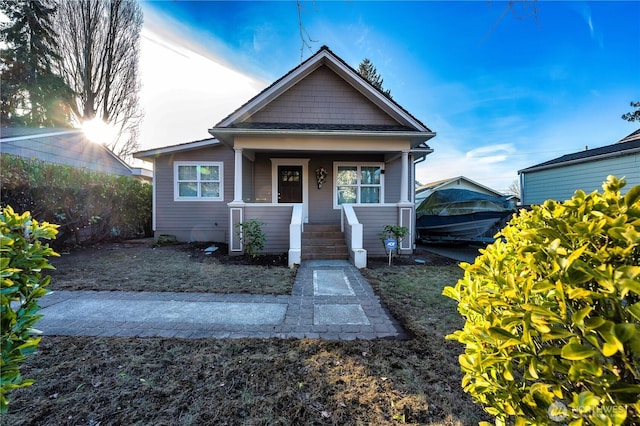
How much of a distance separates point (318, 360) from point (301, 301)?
1.69m

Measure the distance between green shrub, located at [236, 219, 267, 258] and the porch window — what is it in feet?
10.7

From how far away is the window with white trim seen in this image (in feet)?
32.7

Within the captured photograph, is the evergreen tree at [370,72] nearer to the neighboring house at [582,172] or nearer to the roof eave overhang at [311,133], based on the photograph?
the neighboring house at [582,172]

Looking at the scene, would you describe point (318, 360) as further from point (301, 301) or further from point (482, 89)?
point (482, 89)

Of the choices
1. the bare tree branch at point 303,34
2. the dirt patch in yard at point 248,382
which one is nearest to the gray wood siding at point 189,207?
the dirt patch in yard at point 248,382

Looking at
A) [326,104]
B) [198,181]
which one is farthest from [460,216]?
[198,181]

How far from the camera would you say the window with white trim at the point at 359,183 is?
392 inches

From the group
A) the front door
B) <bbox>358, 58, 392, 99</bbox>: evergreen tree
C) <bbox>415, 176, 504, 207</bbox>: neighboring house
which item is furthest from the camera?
<bbox>415, 176, 504, 207</bbox>: neighboring house

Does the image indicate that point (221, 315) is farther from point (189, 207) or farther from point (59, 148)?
point (59, 148)

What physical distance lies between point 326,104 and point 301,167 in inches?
92.8

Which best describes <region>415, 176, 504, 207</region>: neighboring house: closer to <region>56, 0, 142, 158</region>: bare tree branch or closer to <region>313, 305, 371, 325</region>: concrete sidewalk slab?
<region>313, 305, 371, 325</region>: concrete sidewalk slab

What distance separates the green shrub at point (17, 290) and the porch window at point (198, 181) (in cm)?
899

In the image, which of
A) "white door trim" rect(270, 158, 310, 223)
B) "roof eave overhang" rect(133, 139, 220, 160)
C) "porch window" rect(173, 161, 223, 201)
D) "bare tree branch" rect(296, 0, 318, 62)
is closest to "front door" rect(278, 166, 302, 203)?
"white door trim" rect(270, 158, 310, 223)

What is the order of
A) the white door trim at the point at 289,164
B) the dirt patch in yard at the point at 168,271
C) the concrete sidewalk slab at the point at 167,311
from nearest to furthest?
the concrete sidewalk slab at the point at 167,311 < the dirt patch in yard at the point at 168,271 < the white door trim at the point at 289,164
